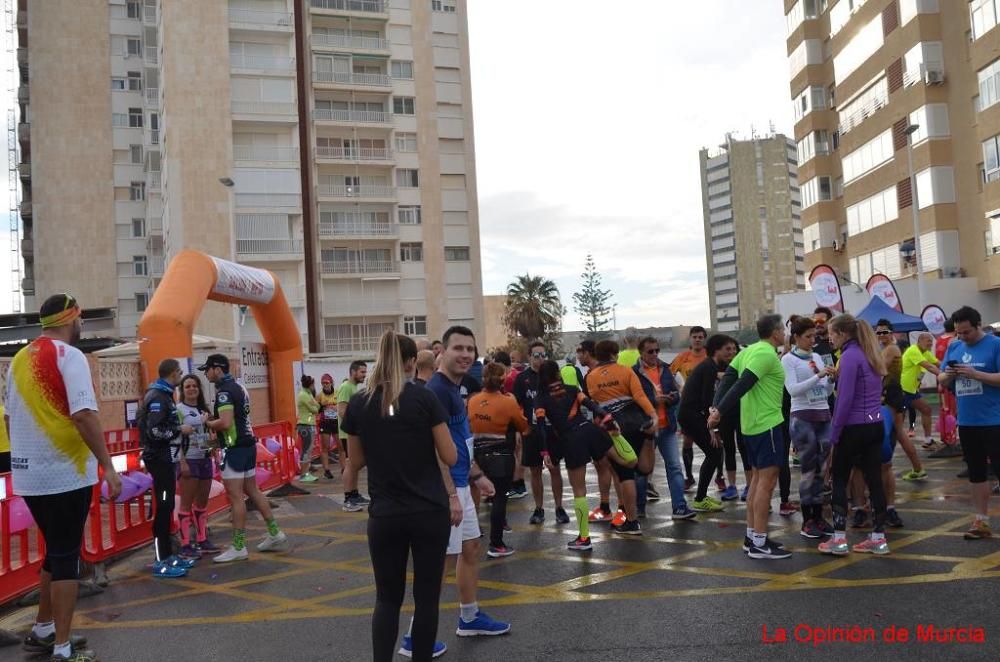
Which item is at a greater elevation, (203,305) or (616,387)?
(203,305)

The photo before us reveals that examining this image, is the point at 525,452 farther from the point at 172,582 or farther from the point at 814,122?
the point at 814,122

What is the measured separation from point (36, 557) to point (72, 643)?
2.55 metres

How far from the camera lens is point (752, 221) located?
494 ft

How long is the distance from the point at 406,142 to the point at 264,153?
32.4 ft

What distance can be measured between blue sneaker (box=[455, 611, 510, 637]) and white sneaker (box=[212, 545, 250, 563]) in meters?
3.73

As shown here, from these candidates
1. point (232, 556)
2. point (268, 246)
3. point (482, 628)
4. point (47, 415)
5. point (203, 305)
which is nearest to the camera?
point (47, 415)

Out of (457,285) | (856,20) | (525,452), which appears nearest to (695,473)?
(525,452)

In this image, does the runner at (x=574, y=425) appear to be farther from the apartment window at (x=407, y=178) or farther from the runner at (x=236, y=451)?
the apartment window at (x=407, y=178)

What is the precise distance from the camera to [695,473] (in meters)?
13.7

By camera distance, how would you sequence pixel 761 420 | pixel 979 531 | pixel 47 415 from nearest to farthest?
pixel 47 415 → pixel 761 420 → pixel 979 531

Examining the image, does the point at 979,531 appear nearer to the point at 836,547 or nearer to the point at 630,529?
the point at 836,547

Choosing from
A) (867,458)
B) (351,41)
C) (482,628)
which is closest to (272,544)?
(482,628)

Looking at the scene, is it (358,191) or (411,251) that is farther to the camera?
(411,251)

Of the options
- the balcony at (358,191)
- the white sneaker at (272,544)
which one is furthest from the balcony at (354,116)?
the white sneaker at (272,544)
